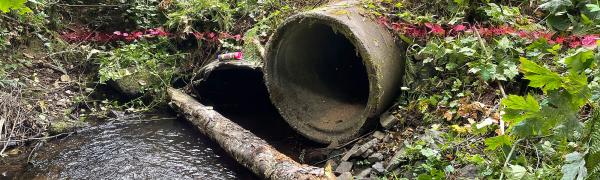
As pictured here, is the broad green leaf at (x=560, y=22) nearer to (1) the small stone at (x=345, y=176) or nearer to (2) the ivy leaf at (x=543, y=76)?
(1) the small stone at (x=345, y=176)

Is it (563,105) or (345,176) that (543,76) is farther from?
(345,176)

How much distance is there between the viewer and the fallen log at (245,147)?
11.1 feet

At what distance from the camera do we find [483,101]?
362 cm

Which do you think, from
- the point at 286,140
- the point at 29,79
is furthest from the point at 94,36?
the point at 286,140

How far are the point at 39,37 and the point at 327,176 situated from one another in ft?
15.5

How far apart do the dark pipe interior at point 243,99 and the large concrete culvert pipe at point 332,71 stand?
2.07 ft

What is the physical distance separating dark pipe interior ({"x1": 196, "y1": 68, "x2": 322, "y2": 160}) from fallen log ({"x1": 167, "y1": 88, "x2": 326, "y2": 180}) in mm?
438

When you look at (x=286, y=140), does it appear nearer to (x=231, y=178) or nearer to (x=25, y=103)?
(x=231, y=178)

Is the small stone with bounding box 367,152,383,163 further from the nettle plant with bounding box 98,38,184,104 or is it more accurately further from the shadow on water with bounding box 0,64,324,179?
the nettle plant with bounding box 98,38,184,104

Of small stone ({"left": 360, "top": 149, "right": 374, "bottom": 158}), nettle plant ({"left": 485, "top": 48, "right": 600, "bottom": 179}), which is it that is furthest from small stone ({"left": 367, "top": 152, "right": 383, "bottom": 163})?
nettle plant ({"left": 485, "top": 48, "right": 600, "bottom": 179})

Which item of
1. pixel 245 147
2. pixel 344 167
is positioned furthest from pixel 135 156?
pixel 344 167

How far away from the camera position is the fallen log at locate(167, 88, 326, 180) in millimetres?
3395

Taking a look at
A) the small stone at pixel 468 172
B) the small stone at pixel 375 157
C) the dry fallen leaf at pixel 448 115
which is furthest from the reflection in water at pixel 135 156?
the small stone at pixel 468 172

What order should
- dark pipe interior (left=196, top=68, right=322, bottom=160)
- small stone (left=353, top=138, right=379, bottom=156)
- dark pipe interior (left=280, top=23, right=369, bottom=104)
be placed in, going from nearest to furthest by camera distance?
small stone (left=353, top=138, right=379, bottom=156) < dark pipe interior (left=280, top=23, right=369, bottom=104) < dark pipe interior (left=196, top=68, right=322, bottom=160)
